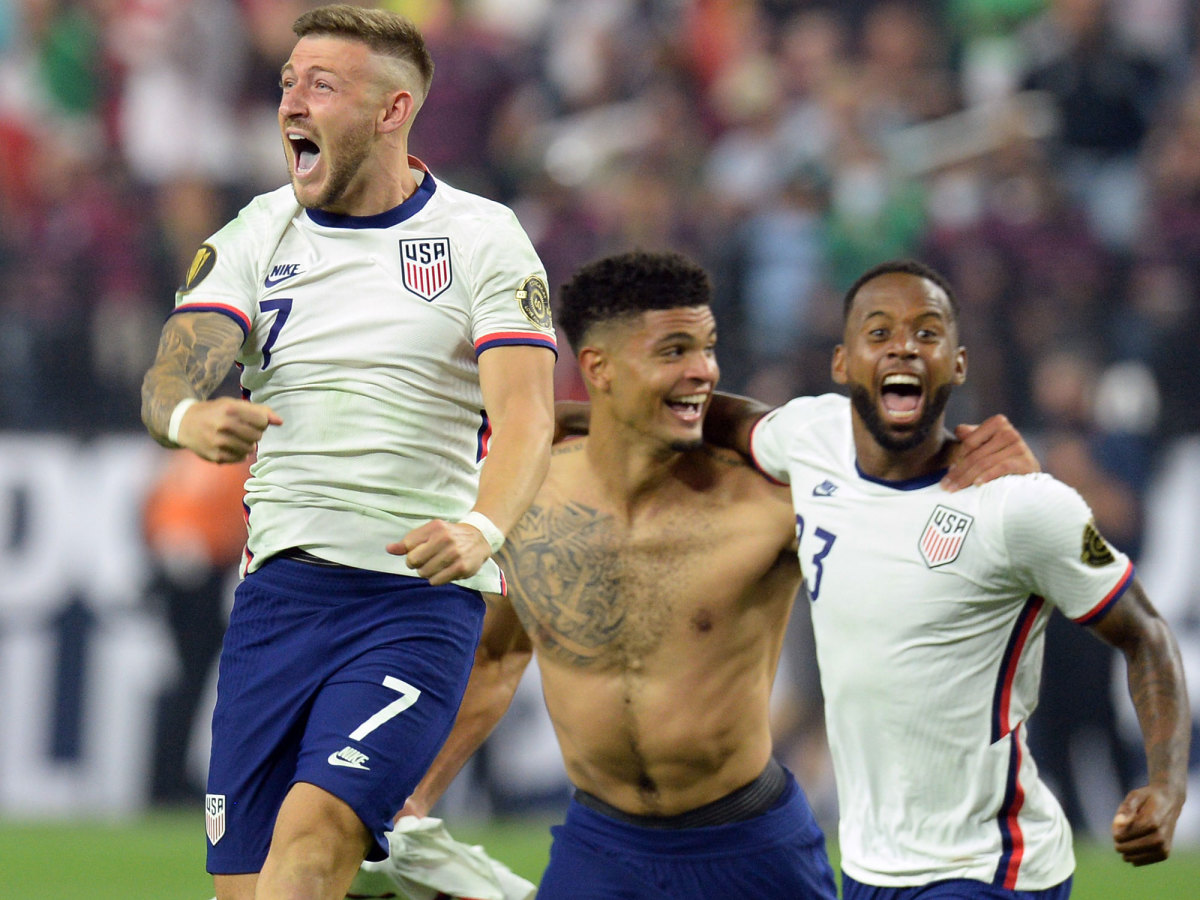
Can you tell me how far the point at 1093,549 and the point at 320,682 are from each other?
186 centimetres

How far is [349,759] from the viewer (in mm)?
3867

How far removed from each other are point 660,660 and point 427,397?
4.18 ft

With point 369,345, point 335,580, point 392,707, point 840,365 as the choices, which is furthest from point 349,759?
point 840,365

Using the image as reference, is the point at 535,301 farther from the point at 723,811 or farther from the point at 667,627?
the point at 723,811

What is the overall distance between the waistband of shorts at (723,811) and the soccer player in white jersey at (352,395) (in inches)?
38.6

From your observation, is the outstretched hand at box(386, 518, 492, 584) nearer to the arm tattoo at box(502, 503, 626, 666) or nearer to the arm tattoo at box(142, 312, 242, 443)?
the arm tattoo at box(142, 312, 242, 443)

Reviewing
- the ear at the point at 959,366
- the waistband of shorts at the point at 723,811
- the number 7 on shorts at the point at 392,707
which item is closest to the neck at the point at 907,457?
the ear at the point at 959,366

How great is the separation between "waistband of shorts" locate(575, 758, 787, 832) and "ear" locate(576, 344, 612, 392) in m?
1.21

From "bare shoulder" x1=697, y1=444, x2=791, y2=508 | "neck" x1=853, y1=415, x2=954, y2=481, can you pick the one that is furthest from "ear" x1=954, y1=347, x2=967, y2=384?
"bare shoulder" x1=697, y1=444, x2=791, y2=508

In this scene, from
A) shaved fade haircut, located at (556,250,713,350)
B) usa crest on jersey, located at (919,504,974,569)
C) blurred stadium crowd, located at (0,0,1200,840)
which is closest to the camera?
usa crest on jersey, located at (919,504,974,569)

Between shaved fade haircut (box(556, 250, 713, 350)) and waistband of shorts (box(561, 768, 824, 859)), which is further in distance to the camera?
shaved fade haircut (box(556, 250, 713, 350))

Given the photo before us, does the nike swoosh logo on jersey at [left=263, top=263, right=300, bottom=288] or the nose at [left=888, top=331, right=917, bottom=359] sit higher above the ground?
the nike swoosh logo on jersey at [left=263, top=263, right=300, bottom=288]

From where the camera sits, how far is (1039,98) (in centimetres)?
1070

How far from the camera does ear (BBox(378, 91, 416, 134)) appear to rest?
415cm
